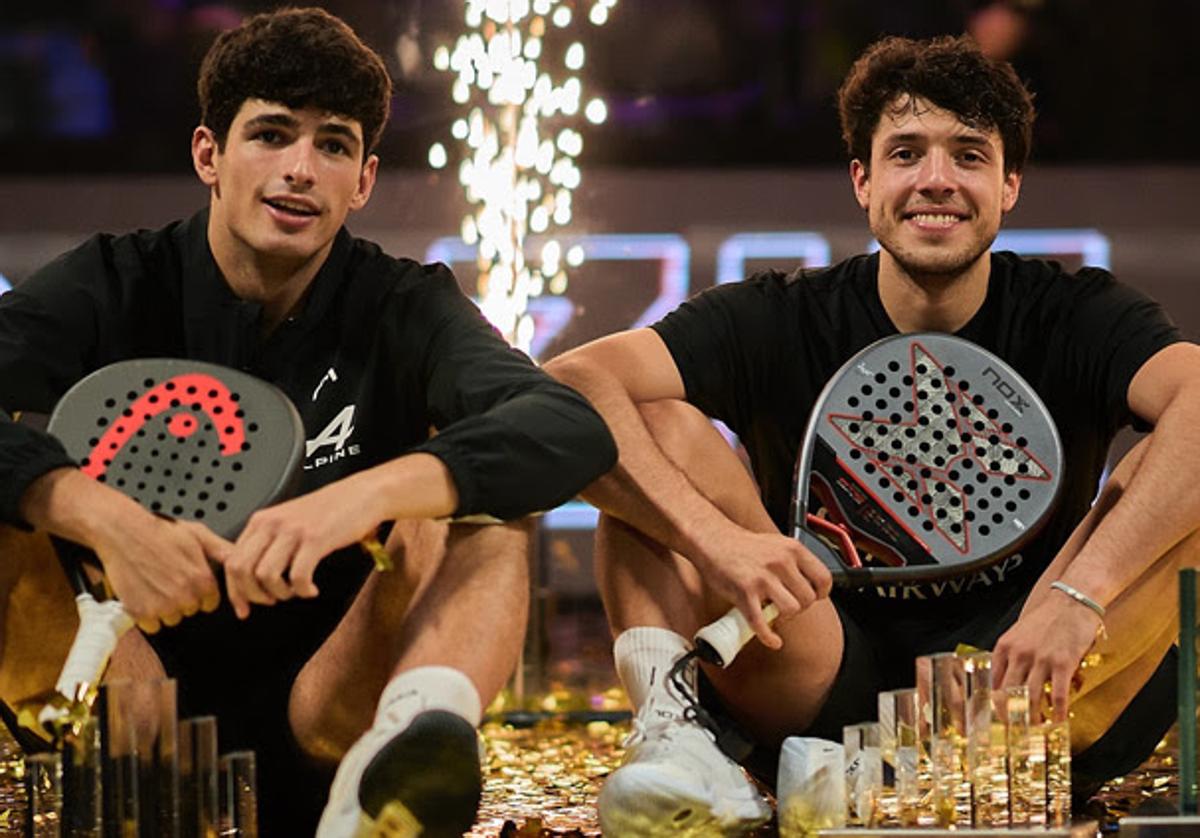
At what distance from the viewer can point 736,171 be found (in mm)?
5648

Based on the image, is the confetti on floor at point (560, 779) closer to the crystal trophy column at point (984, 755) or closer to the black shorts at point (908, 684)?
the black shorts at point (908, 684)

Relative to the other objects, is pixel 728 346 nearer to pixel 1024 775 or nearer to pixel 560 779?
pixel 560 779

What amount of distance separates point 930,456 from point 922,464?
19 millimetres

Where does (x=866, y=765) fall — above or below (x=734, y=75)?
below

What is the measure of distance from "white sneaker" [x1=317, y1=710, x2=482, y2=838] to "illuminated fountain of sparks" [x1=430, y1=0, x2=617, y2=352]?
196cm

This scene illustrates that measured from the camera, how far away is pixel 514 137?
4.13 metres

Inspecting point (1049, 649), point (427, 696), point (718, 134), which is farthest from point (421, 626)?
point (718, 134)

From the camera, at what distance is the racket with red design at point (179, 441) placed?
222cm

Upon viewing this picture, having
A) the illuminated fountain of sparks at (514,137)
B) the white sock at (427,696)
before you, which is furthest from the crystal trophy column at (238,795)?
the illuminated fountain of sparks at (514,137)

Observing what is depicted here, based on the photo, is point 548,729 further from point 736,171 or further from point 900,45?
point 736,171

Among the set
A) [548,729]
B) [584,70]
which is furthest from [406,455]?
[584,70]

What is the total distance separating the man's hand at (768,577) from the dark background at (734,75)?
3111mm

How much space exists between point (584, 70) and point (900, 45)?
1.73 metres

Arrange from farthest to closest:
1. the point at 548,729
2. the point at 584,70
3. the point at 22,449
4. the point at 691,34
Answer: the point at 691,34 < the point at 584,70 < the point at 548,729 < the point at 22,449
